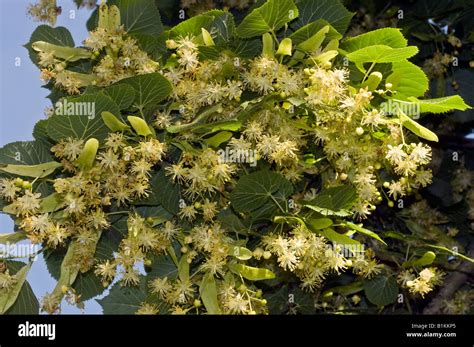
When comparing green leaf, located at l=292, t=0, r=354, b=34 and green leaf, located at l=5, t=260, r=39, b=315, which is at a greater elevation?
green leaf, located at l=292, t=0, r=354, b=34

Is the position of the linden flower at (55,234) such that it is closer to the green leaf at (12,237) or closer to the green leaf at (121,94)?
the green leaf at (12,237)

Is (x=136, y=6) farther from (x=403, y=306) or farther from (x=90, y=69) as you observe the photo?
(x=403, y=306)

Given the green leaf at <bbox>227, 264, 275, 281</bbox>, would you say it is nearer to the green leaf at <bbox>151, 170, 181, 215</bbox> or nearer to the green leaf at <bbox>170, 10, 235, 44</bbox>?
the green leaf at <bbox>151, 170, 181, 215</bbox>

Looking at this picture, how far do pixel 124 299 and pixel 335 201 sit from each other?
739 millimetres

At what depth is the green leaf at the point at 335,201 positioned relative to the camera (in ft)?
7.32

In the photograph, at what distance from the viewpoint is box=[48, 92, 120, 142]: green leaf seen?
7.54 ft

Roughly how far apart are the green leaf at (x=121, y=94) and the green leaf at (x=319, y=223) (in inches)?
25.0

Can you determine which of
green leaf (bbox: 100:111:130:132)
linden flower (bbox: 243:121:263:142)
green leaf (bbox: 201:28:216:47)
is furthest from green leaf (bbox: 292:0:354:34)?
green leaf (bbox: 100:111:130:132)

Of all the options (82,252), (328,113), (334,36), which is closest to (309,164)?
(328,113)

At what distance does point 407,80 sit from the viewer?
2.44 m

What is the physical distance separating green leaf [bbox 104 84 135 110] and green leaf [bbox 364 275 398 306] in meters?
0.99

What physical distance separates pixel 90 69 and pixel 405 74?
1005 mm

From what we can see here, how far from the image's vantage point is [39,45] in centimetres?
254

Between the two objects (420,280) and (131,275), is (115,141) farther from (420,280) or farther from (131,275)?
(420,280)
